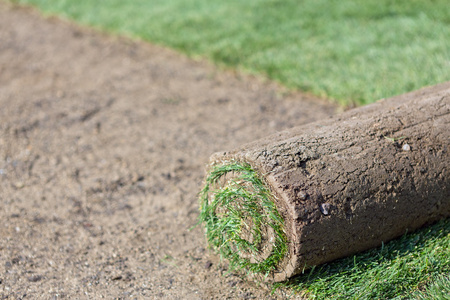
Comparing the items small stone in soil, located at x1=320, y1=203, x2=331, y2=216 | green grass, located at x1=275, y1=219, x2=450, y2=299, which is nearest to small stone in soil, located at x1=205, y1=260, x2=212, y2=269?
green grass, located at x1=275, y1=219, x2=450, y2=299

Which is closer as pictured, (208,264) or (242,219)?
(242,219)

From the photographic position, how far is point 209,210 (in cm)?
267

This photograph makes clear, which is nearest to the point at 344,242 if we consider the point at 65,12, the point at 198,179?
the point at 198,179

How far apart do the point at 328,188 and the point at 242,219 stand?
1.60 feet

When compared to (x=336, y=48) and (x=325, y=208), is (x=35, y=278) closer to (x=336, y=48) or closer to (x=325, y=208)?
(x=325, y=208)

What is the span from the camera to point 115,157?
412 cm

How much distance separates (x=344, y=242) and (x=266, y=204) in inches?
17.5

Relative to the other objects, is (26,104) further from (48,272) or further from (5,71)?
(48,272)

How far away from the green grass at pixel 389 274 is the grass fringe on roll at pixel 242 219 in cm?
22

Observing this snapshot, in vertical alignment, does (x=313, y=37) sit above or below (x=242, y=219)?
above

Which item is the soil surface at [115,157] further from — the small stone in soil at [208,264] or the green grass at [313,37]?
the green grass at [313,37]

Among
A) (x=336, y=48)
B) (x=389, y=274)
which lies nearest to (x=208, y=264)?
(x=389, y=274)

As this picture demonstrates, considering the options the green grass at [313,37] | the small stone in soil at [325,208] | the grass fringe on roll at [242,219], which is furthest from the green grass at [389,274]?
the green grass at [313,37]

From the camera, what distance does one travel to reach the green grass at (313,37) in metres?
4.72
